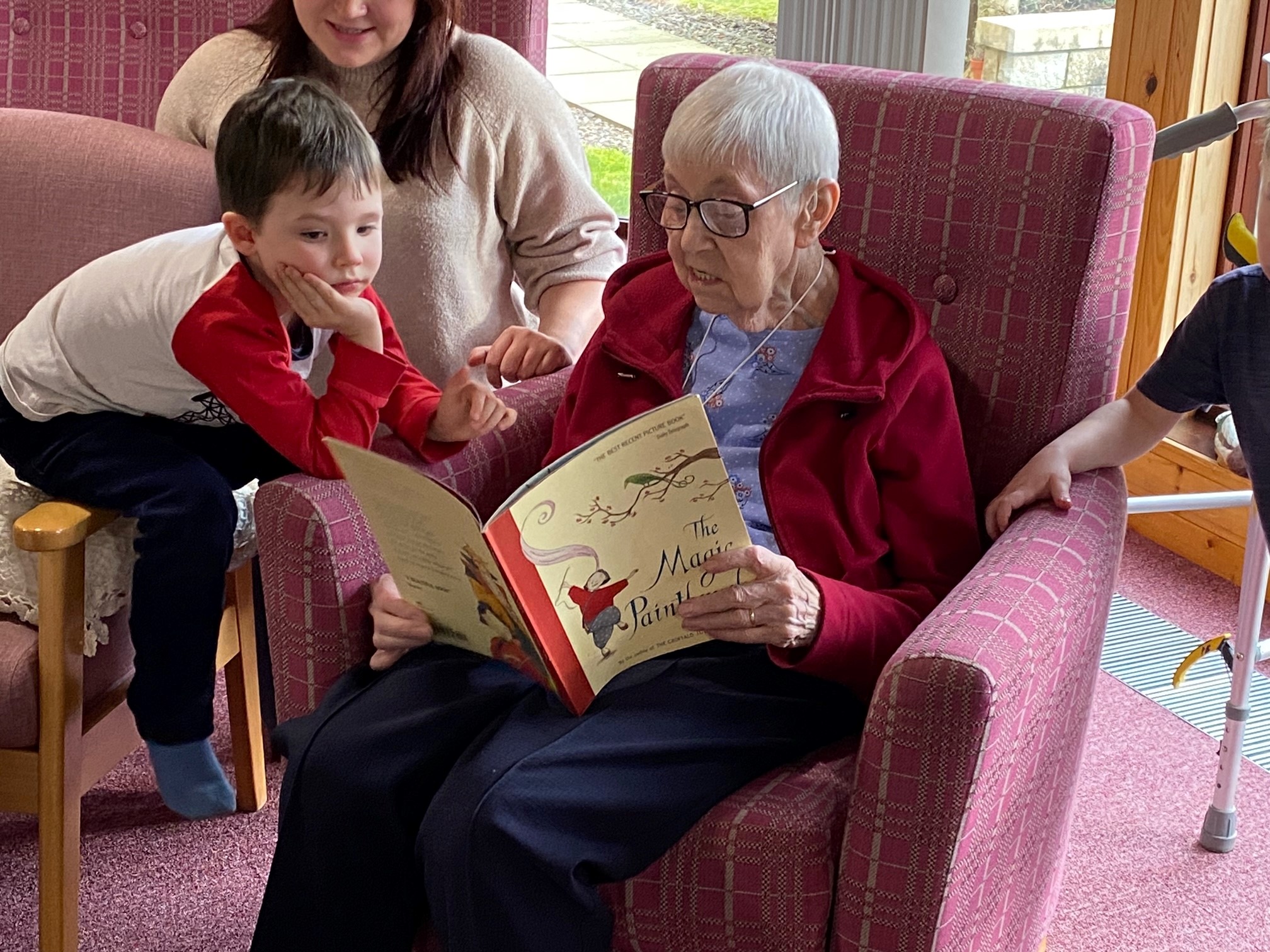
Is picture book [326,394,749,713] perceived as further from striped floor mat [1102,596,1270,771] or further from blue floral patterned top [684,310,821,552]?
striped floor mat [1102,596,1270,771]

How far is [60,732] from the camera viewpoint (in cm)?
171

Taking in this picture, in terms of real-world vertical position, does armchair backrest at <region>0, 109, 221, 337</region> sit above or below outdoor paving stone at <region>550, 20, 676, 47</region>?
below

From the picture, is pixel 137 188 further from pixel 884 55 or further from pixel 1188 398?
pixel 884 55

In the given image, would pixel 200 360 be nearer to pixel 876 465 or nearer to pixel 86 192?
pixel 86 192

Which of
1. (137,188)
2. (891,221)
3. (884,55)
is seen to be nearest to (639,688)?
(891,221)

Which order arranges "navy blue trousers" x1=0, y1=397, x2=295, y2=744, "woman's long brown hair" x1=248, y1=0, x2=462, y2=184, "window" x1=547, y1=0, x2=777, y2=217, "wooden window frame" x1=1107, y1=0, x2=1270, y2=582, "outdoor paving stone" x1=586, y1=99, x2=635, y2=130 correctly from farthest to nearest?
"outdoor paving stone" x1=586, y1=99, x2=635, y2=130 < "window" x1=547, y1=0, x2=777, y2=217 < "wooden window frame" x1=1107, y1=0, x2=1270, y2=582 < "woman's long brown hair" x1=248, y1=0, x2=462, y2=184 < "navy blue trousers" x1=0, y1=397, x2=295, y2=744

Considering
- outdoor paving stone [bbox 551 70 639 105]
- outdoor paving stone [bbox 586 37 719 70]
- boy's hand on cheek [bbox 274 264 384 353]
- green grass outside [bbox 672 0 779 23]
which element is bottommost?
boy's hand on cheek [bbox 274 264 384 353]

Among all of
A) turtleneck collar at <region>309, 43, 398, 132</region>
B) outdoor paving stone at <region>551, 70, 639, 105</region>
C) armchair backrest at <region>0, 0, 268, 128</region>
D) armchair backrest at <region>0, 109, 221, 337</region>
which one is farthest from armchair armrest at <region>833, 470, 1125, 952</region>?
outdoor paving stone at <region>551, 70, 639, 105</region>

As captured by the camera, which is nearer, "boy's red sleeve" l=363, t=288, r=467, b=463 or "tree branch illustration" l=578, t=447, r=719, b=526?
"tree branch illustration" l=578, t=447, r=719, b=526

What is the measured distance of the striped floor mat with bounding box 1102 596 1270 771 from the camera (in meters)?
2.38

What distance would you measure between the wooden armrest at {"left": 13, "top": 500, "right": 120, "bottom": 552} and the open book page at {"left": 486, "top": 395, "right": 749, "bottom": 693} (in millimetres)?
638

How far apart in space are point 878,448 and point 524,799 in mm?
519

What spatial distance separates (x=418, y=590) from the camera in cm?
148

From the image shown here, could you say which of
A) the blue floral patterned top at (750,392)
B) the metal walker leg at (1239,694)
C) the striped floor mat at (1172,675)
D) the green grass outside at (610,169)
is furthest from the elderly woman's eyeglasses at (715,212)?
the green grass outside at (610,169)
